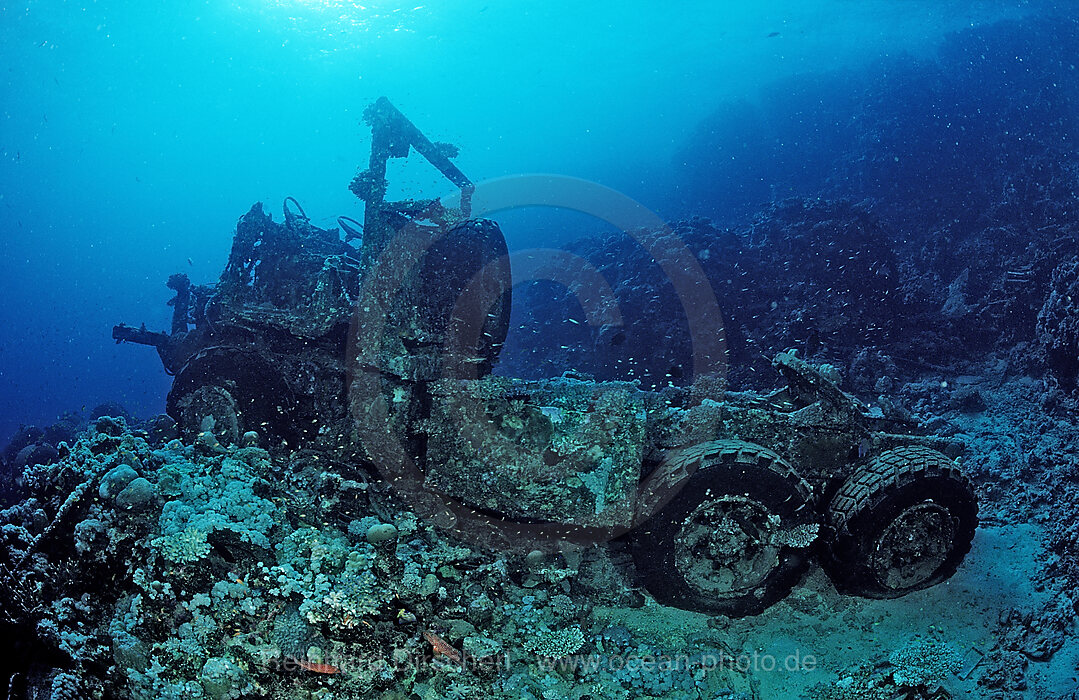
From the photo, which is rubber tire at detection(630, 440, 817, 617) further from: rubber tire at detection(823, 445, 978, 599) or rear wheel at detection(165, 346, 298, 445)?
rear wheel at detection(165, 346, 298, 445)

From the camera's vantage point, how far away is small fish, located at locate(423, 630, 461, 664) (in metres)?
3.25

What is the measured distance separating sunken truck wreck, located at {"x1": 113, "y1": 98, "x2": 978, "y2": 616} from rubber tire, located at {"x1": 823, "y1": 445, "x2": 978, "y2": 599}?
0.01 m

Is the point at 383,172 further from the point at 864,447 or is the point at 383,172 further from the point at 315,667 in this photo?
the point at 864,447

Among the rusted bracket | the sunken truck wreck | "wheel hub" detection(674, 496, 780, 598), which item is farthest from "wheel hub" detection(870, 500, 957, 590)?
the rusted bracket

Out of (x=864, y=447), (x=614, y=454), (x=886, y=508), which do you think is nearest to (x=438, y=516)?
(x=614, y=454)

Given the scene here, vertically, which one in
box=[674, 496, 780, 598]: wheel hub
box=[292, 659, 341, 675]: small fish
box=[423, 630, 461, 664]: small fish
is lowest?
box=[292, 659, 341, 675]: small fish

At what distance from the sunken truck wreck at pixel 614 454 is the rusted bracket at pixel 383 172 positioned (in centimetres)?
5

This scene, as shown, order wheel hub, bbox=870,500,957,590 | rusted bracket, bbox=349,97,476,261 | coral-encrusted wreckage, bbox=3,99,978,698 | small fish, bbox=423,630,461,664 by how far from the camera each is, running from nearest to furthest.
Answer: coral-encrusted wreckage, bbox=3,99,978,698
small fish, bbox=423,630,461,664
wheel hub, bbox=870,500,957,590
rusted bracket, bbox=349,97,476,261

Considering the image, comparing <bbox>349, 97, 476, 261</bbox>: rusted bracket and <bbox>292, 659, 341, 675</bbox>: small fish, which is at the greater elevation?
<bbox>349, 97, 476, 261</bbox>: rusted bracket

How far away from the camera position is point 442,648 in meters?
3.27

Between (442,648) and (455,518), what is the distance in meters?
1.23

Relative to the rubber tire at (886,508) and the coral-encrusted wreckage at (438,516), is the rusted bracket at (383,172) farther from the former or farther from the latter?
the rubber tire at (886,508)

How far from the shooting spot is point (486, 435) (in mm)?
4355

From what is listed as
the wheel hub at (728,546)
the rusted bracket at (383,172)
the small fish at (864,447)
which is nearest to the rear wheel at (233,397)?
the rusted bracket at (383,172)
